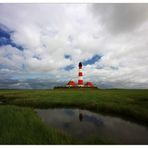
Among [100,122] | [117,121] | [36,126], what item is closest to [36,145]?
[36,126]

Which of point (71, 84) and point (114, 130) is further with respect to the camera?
point (71, 84)

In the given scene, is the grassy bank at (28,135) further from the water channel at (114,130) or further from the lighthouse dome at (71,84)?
the lighthouse dome at (71,84)

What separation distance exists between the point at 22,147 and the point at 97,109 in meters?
11.7

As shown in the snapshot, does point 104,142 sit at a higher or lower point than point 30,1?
lower

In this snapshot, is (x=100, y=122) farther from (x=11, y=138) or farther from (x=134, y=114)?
(x=11, y=138)

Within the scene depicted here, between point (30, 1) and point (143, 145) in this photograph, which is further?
point (30, 1)

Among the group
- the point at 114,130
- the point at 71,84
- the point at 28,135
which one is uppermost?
the point at 71,84

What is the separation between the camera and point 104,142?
309 inches

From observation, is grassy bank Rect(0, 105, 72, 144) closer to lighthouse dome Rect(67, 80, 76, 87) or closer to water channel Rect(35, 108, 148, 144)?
water channel Rect(35, 108, 148, 144)

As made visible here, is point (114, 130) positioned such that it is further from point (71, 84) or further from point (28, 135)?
point (71, 84)

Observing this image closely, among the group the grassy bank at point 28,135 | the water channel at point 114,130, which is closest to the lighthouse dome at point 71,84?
the water channel at point 114,130

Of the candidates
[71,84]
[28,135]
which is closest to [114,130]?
[28,135]

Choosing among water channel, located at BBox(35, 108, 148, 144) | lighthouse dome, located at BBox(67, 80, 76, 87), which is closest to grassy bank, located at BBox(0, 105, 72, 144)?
water channel, located at BBox(35, 108, 148, 144)

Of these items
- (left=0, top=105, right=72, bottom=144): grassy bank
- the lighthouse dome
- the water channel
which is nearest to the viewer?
(left=0, top=105, right=72, bottom=144): grassy bank
